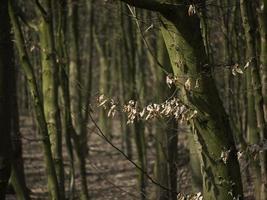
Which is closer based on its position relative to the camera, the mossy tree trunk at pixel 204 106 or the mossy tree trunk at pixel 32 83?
the mossy tree trunk at pixel 204 106

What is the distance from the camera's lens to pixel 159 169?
33.1 ft

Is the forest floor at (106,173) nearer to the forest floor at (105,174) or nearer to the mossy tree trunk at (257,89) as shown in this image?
the forest floor at (105,174)

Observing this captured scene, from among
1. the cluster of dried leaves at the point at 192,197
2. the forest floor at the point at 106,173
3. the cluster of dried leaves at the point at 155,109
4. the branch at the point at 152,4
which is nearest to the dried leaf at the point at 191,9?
the branch at the point at 152,4

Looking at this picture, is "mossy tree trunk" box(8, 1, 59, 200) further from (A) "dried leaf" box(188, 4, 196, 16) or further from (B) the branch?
(A) "dried leaf" box(188, 4, 196, 16)

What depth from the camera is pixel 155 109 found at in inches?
171

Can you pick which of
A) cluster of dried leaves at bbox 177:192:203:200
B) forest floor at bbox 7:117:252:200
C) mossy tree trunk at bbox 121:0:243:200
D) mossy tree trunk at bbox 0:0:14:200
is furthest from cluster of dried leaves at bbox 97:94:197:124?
forest floor at bbox 7:117:252:200

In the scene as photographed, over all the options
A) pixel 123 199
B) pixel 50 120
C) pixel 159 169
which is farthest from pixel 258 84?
pixel 123 199

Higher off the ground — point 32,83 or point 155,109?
point 32,83

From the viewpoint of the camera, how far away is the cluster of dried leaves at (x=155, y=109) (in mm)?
4250

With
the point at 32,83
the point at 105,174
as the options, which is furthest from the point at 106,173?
the point at 32,83

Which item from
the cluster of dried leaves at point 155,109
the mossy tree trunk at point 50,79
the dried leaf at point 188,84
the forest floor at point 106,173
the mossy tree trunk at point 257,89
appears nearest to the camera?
the dried leaf at point 188,84

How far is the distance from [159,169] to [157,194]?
427 mm

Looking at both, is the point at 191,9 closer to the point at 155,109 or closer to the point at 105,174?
the point at 155,109

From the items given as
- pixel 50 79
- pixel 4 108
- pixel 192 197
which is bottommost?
pixel 192 197
